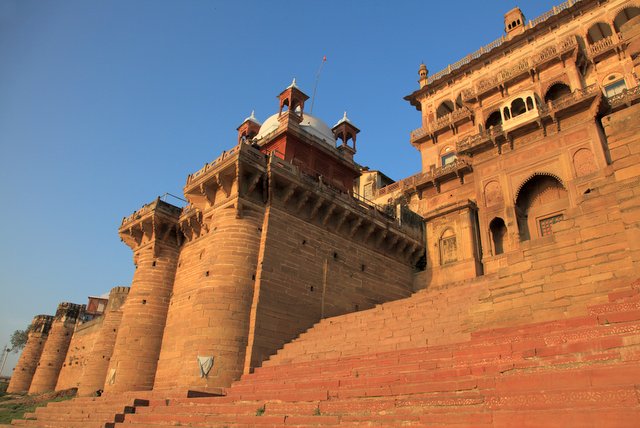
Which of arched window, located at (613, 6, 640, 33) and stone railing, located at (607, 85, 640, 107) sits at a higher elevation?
arched window, located at (613, 6, 640, 33)

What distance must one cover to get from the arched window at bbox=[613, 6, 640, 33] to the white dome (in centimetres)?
1567

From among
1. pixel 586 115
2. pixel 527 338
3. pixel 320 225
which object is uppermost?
pixel 586 115

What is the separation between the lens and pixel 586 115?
19.1 metres

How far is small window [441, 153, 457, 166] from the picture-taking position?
26.0 meters

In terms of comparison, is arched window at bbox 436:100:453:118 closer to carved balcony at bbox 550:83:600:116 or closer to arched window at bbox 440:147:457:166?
arched window at bbox 440:147:457:166

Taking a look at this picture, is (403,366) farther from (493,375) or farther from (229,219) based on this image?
(229,219)

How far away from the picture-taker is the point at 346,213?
1988cm

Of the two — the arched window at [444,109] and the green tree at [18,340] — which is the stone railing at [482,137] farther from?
the green tree at [18,340]

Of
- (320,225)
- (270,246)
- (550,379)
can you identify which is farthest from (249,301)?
(550,379)

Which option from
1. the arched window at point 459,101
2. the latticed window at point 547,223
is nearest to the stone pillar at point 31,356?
the arched window at point 459,101

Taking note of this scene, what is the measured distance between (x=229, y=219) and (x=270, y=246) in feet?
6.04

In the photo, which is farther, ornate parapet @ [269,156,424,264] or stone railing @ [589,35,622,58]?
stone railing @ [589,35,622,58]

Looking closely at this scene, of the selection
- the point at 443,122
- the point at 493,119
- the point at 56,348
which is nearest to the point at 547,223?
the point at 493,119

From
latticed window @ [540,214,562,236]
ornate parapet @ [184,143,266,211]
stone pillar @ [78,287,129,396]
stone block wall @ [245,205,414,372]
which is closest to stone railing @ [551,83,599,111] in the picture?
latticed window @ [540,214,562,236]
